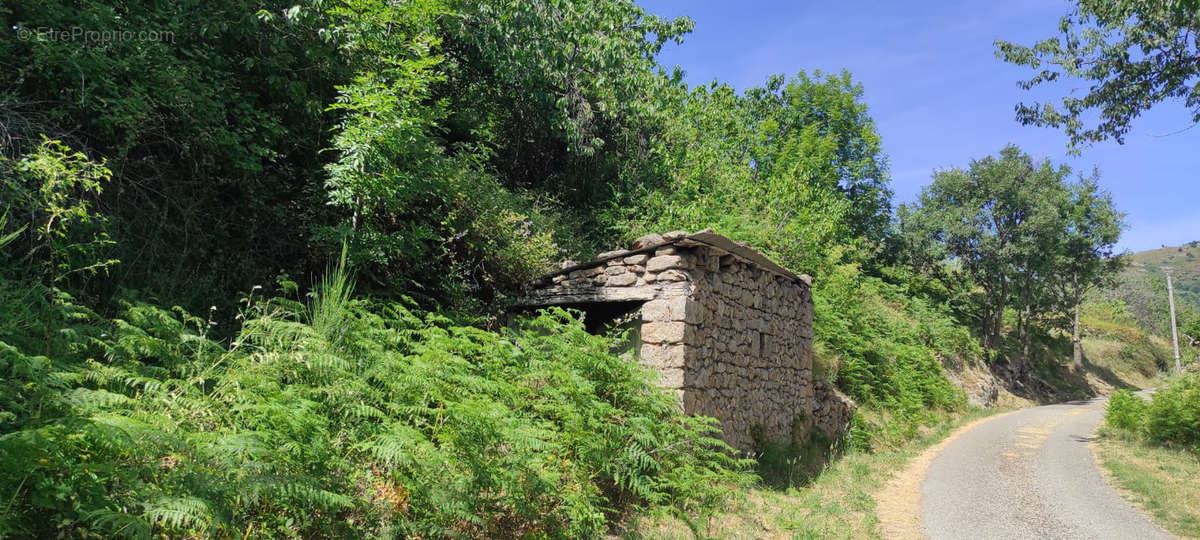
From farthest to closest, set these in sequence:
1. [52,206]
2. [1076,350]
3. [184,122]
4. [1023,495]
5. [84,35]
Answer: [1076,350] → [1023,495] → [184,122] → [84,35] → [52,206]

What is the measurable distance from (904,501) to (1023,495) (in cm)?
174

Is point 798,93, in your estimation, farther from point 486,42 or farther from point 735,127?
point 486,42

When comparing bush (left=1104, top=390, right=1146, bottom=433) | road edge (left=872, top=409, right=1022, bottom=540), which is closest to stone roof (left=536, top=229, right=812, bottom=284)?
road edge (left=872, top=409, right=1022, bottom=540)

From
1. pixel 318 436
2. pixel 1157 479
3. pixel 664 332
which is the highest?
pixel 664 332

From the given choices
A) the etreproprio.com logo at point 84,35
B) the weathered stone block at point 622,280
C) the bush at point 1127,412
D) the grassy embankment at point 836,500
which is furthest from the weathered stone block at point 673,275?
the bush at point 1127,412

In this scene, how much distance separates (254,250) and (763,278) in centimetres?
672

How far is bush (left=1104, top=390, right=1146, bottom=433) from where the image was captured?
13439 mm

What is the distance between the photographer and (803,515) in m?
6.88

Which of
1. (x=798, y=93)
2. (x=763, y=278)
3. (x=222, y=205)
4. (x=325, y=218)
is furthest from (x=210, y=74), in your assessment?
(x=798, y=93)

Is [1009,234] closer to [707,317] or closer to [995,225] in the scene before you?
[995,225]

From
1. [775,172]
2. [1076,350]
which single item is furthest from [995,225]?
[775,172]

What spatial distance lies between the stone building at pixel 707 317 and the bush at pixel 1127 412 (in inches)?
341

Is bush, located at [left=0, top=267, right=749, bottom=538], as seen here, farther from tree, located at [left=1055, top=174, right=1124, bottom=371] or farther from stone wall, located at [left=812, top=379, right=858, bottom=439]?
tree, located at [left=1055, top=174, right=1124, bottom=371]

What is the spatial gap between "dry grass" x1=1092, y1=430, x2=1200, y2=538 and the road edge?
101 inches
